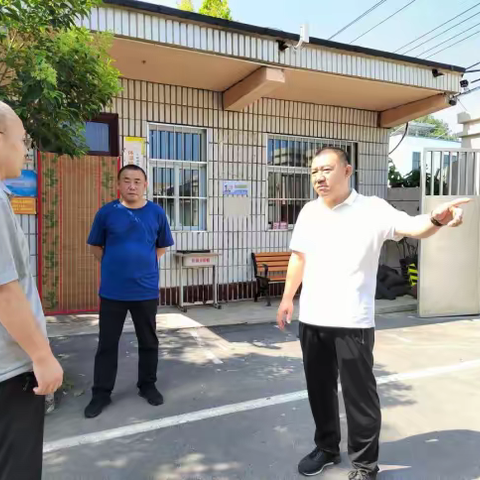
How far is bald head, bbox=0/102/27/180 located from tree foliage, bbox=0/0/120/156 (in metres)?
1.46

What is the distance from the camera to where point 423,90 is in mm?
7309

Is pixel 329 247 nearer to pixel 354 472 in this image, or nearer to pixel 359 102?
pixel 354 472

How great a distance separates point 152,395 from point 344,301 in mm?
1962

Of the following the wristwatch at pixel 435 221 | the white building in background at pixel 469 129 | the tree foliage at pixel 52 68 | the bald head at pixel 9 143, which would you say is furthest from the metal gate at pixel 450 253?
the bald head at pixel 9 143

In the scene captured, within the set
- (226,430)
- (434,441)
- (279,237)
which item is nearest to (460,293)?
(279,237)

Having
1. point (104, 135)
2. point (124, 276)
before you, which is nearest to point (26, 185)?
point (104, 135)

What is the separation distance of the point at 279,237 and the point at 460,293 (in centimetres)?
311

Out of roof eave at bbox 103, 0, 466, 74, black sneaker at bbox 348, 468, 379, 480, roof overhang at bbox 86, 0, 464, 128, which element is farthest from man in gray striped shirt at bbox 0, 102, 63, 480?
roof eave at bbox 103, 0, 466, 74

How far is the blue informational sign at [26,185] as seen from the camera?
5.97 m

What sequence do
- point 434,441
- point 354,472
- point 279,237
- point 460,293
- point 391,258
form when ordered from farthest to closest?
point 391,258
point 279,237
point 460,293
point 434,441
point 354,472

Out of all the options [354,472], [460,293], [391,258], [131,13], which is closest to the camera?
[354,472]

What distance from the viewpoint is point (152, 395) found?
3.55m

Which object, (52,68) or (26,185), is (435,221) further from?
(26,185)

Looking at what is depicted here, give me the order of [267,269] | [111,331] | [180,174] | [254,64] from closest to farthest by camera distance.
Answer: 1. [111,331]
2. [254,64]
3. [180,174]
4. [267,269]
